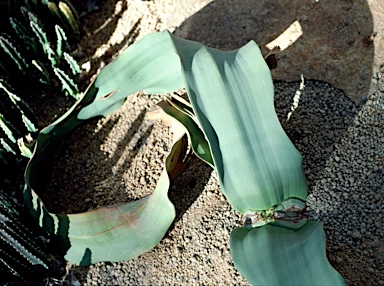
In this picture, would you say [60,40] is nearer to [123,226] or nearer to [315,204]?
[123,226]

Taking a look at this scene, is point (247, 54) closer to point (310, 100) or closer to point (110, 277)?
point (310, 100)

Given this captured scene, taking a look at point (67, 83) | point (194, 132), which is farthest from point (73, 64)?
point (194, 132)

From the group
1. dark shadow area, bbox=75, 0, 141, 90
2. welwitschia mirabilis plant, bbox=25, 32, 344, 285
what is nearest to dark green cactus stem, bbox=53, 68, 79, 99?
dark shadow area, bbox=75, 0, 141, 90

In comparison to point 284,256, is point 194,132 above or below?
above

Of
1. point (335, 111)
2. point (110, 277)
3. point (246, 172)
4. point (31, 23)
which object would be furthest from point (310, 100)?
point (31, 23)

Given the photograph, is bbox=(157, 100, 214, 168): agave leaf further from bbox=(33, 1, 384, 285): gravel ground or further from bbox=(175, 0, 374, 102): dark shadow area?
bbox=(175, 0, 374, 102): dark shadow area
